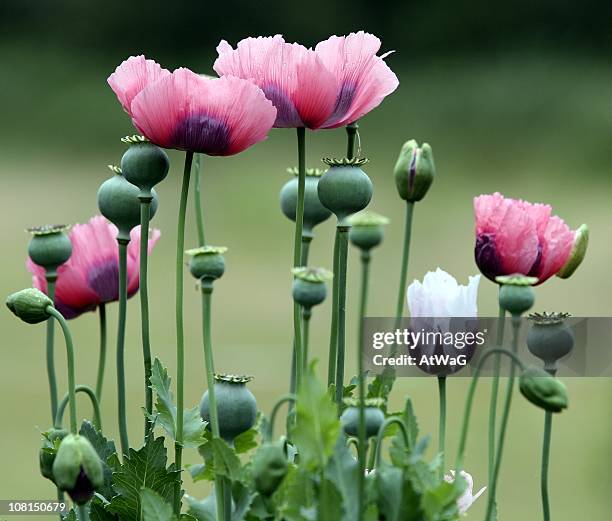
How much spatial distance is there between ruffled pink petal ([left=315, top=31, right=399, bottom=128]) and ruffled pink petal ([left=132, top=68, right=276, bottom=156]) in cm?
3

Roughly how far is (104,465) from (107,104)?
2880 millimetres

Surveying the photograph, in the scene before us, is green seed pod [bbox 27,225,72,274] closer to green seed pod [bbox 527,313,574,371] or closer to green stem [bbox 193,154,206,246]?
green stem [bbox 193,154,206,246]

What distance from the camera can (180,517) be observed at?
31 centimetres

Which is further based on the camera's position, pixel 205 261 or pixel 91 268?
pixel 91 268

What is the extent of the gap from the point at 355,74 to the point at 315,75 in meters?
0.02

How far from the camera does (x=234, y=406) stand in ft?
0.99

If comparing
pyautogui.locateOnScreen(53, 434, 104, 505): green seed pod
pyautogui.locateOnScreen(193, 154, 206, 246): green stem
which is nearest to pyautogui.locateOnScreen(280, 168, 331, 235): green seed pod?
pyautogui.locateOnScreen(193, 154, 206, 246): green stem

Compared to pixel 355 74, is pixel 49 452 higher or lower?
lower

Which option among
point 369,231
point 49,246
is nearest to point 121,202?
point 49,246

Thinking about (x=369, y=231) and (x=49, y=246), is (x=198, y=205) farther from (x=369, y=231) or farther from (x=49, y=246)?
(x=369, y=231)

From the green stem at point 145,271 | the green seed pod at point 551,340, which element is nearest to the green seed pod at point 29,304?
the green stem at point 145,271

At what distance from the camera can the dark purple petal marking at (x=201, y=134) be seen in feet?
0.98

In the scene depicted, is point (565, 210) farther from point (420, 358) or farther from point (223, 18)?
point (420, 358)

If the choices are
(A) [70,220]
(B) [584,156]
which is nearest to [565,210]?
(B) [584,156]
